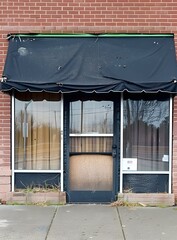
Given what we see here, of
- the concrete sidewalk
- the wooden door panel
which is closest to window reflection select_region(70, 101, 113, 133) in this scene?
the wooden door panel

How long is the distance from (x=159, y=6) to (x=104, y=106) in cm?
213

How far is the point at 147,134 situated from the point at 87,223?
216 centimetres

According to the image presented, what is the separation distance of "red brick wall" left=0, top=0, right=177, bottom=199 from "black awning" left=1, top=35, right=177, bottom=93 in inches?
8.8

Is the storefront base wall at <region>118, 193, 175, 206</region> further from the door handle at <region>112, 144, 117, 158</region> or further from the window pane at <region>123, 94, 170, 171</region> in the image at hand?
the door handle at <region>112, 144, 117, 158</region>

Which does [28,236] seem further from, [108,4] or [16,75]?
[108,4]

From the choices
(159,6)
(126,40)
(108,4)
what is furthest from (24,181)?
(159,6)

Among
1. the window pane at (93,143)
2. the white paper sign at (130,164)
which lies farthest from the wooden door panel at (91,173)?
the white paper sign at (130,164)

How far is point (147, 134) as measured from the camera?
7188 millimetres

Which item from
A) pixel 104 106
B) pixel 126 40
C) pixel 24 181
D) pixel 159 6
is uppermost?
pixel 159 6

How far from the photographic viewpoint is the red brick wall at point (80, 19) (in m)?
7.13

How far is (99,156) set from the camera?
7.18m

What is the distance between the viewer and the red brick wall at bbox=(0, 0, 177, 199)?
7.13m

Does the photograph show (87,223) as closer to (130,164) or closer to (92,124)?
(130,164)

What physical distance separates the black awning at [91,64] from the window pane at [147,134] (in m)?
0.80
